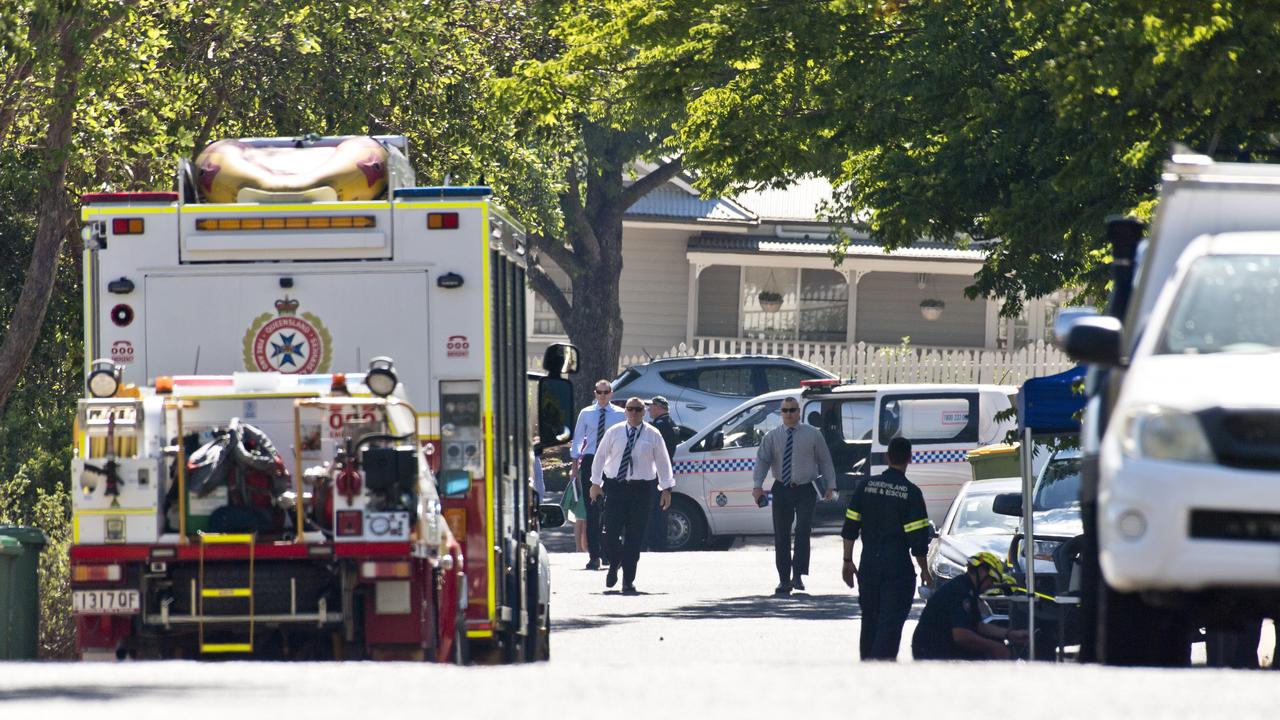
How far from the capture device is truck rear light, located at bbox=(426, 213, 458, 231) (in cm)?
1057

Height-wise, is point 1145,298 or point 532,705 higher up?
point 1145,298

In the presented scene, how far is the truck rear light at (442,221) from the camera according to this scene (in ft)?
34.7

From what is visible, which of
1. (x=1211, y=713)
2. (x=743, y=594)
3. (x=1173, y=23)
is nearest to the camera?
(x=1211, y=713)

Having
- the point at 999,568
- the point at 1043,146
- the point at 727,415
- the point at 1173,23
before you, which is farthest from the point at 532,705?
the point at 727,415

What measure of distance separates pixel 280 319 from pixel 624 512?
8593 millimetres

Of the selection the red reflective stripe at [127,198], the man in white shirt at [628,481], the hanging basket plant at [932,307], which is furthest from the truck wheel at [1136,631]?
the hanging basket plant at [932,307]

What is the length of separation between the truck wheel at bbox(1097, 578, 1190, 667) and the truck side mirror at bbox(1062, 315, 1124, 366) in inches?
39.1

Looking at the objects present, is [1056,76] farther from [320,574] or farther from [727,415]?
[727,415]

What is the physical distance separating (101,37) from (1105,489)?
10320mm

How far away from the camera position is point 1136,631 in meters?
8.16

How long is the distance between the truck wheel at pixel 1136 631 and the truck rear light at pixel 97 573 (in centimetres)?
430

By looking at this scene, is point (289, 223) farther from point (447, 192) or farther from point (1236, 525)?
point (1236, 525)

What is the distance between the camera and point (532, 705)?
22.5 ft

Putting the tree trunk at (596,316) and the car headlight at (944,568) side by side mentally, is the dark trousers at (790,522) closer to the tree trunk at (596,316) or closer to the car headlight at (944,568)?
the car headlight at (944,568)
